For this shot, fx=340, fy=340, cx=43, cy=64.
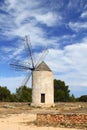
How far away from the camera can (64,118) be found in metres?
20.4

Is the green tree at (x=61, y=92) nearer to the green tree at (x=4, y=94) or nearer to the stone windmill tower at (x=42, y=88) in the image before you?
the green tree at (x=4, y=94)

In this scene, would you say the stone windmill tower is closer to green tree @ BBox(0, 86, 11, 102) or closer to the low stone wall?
the low stone wall

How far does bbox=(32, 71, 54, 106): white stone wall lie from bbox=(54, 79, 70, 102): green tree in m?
21.2

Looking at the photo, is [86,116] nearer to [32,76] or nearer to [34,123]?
[34,123]

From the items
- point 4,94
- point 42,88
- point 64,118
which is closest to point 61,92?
point 4,94

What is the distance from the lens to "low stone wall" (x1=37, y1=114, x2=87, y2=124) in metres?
20.0

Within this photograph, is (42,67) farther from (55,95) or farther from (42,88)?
(55,95)

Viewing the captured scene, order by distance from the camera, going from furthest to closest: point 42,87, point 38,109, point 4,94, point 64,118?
point 4,94
point 42,87
point 38,109
point 64,118

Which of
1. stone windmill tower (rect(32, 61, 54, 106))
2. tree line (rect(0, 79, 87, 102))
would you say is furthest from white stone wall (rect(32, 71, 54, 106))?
tree line (rect(0, 79, 87, 102))

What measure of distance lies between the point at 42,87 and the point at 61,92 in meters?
22.5

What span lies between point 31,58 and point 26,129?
20888 millimetres

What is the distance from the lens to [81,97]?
59.5m

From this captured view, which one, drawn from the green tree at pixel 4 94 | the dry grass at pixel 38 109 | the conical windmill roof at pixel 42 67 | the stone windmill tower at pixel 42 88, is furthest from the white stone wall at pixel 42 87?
the green tree at pixel 4 94

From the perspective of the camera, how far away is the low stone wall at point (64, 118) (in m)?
20.0
